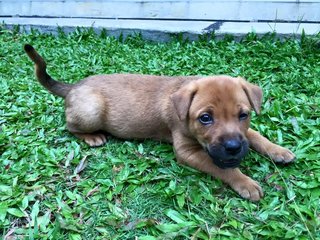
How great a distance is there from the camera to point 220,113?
12.3 ft

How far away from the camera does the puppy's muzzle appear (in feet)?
11.6

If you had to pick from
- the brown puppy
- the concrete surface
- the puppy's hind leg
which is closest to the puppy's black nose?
the brown puppy

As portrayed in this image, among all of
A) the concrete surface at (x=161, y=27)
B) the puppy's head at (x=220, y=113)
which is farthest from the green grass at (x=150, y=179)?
the concrete surface at (x=161, y=27)

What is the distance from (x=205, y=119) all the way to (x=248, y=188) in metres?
0.72

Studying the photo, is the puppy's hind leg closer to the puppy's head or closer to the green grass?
the green grass

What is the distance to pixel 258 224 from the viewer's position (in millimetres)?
3354

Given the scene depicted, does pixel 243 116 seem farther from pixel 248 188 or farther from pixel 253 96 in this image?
pixel 248 188

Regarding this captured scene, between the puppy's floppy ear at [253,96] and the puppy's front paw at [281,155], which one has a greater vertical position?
the puppy's floppy ear at [253,96]

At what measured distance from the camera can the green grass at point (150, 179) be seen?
11.3 feet

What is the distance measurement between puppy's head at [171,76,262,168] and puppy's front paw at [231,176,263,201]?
184 mm

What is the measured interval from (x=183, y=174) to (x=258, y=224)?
1.00 meters

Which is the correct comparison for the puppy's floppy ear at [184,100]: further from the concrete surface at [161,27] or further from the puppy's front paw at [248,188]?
the concrete surface at [161,27]

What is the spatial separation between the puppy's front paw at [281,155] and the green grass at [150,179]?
0.24 feet

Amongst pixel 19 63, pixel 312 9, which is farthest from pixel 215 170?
pixel 312 9
